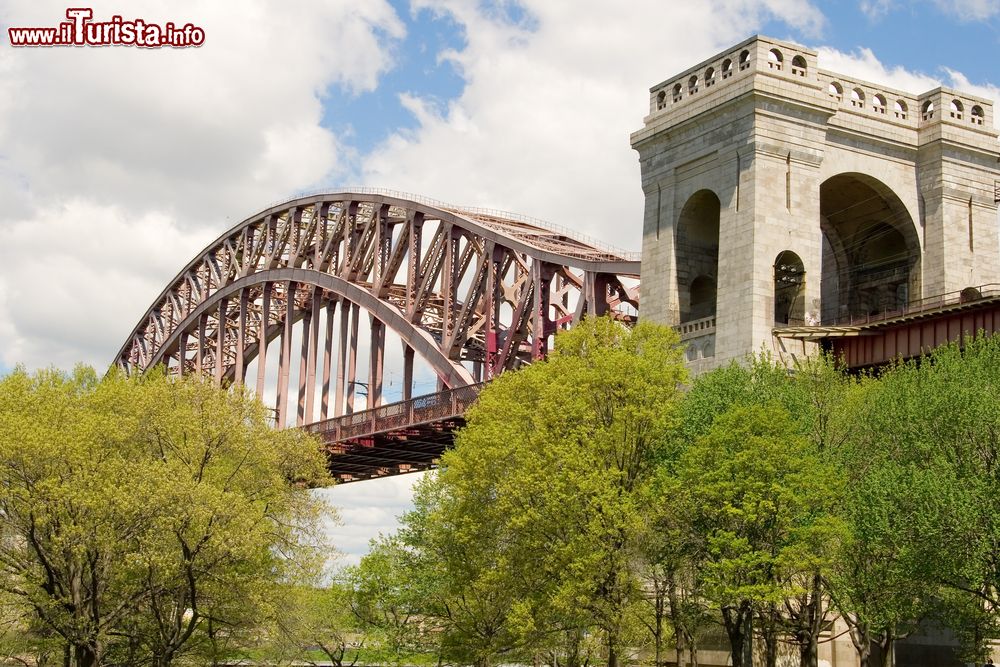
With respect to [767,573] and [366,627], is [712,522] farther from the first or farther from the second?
[366,627]

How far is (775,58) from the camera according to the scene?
50875 millimetres

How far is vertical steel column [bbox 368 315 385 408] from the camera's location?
79.6 metres

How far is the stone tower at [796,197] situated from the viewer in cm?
5012

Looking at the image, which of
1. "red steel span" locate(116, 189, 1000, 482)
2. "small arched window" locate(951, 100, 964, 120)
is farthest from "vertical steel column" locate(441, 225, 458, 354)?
"small arched window" locate(951, 100, 964, 120)

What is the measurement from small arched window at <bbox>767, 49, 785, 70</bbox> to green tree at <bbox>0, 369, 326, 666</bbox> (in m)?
21.8

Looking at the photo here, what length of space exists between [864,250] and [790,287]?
751cm

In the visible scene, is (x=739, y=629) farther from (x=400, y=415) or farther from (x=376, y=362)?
(x=376, y=362)

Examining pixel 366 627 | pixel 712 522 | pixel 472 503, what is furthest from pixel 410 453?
pixel 712 522

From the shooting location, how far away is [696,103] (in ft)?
173

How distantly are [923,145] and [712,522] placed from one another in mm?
21133

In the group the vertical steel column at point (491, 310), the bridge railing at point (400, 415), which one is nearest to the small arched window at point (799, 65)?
the bridge railing at point (400, 415)

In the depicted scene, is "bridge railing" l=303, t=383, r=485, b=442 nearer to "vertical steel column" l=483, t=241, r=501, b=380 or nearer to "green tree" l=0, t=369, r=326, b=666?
"vertical steel column" l=483, t=241, r=501, b=380

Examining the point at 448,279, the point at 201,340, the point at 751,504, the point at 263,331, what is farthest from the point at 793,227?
the point at 201,340

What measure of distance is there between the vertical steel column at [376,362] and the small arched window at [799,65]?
116ft
